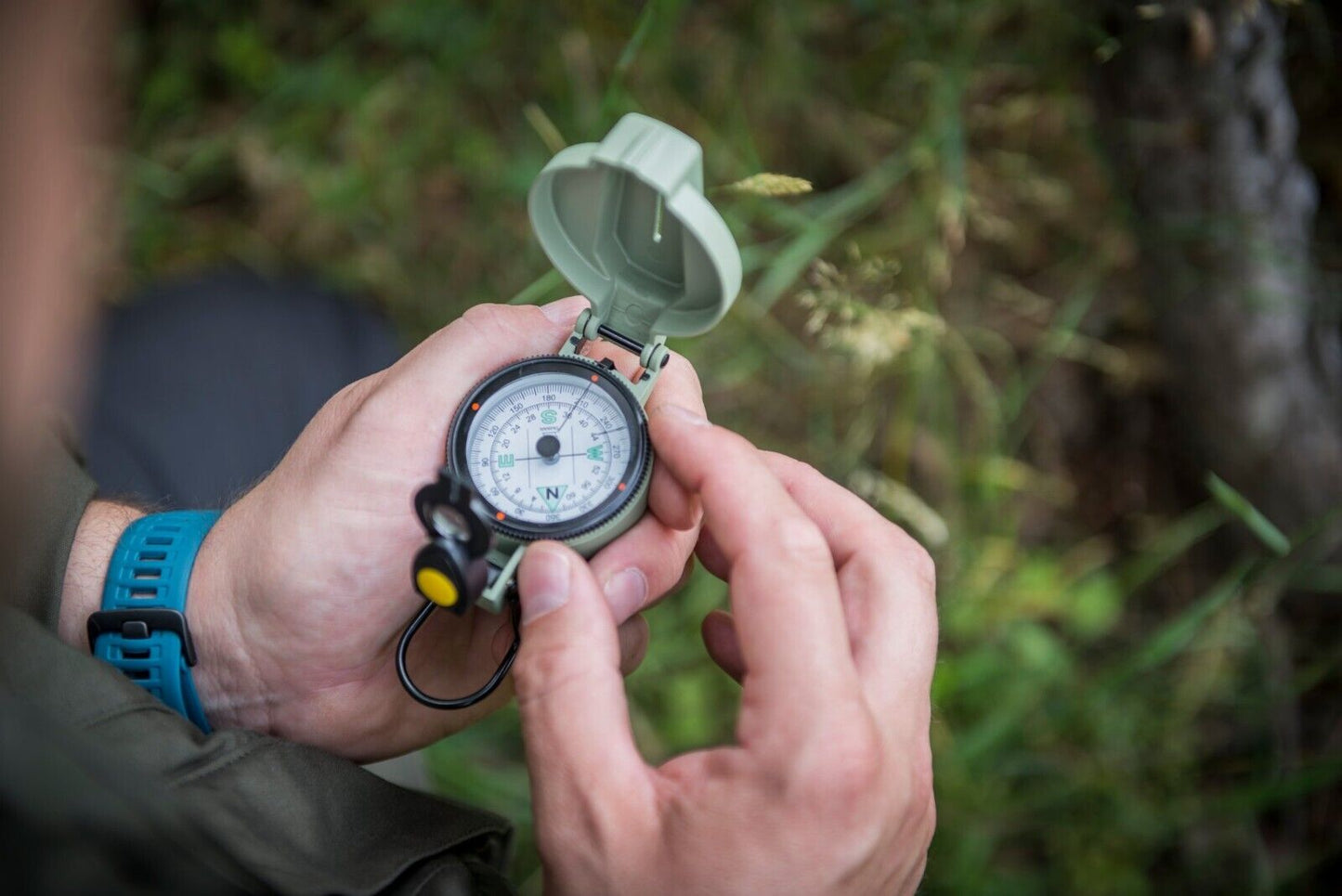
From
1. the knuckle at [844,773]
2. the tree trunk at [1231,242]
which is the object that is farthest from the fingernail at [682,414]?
the tree trunk at [1231,242]

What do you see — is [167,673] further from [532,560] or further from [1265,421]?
[1265,421]

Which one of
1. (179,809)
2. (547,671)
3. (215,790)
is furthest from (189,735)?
(547,671)

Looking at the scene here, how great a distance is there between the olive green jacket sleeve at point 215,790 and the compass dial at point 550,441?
1.40 ft

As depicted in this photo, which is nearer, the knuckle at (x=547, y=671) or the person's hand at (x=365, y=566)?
the knuckle at (x=547, y=671)

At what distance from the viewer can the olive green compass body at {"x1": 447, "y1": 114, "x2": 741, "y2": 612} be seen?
4.52 ft

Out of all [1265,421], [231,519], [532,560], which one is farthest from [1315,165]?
[231,519]

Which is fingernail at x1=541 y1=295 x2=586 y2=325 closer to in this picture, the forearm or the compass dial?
the compass dial

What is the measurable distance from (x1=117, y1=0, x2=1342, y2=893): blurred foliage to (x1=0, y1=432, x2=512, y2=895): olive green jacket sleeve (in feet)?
3.04

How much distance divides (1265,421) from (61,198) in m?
2.49

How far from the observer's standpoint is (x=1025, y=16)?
97.0 inches

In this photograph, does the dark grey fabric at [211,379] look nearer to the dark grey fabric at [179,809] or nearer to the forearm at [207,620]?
the forearm at [207,620]

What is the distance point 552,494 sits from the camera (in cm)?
144

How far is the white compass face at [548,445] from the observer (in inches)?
56.2

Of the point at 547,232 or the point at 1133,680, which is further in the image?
the point at 1133,680
